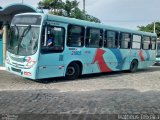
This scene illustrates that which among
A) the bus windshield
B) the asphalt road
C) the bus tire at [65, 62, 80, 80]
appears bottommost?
the asphalt road

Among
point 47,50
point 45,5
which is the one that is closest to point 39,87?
point 47,50

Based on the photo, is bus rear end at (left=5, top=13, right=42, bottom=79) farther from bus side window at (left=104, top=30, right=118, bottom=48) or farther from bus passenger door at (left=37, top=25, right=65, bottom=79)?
bus side window at (left=104, top=30, right=118, bottom=48)

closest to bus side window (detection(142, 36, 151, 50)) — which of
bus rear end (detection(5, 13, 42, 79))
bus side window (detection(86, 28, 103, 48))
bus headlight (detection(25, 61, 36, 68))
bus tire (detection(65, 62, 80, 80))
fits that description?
bus side window (detection(86, 28, 103, 48))

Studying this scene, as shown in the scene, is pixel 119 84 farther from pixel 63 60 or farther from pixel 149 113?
pixel 149 113

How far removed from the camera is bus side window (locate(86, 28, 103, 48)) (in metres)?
16.5

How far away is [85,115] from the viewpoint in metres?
8.21

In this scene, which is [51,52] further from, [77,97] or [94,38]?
[77,97]

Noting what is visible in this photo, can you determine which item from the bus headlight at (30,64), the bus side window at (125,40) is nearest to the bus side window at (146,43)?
the bus side window at (125,40)

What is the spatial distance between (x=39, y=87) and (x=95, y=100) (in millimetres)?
3476

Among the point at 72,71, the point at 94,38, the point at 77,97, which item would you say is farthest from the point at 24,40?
the point at 77,97

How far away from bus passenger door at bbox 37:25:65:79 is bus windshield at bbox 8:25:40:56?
346mm

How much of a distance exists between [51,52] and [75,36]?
180 centimetres

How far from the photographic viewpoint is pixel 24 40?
14242mm

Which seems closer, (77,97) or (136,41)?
(77,97)
